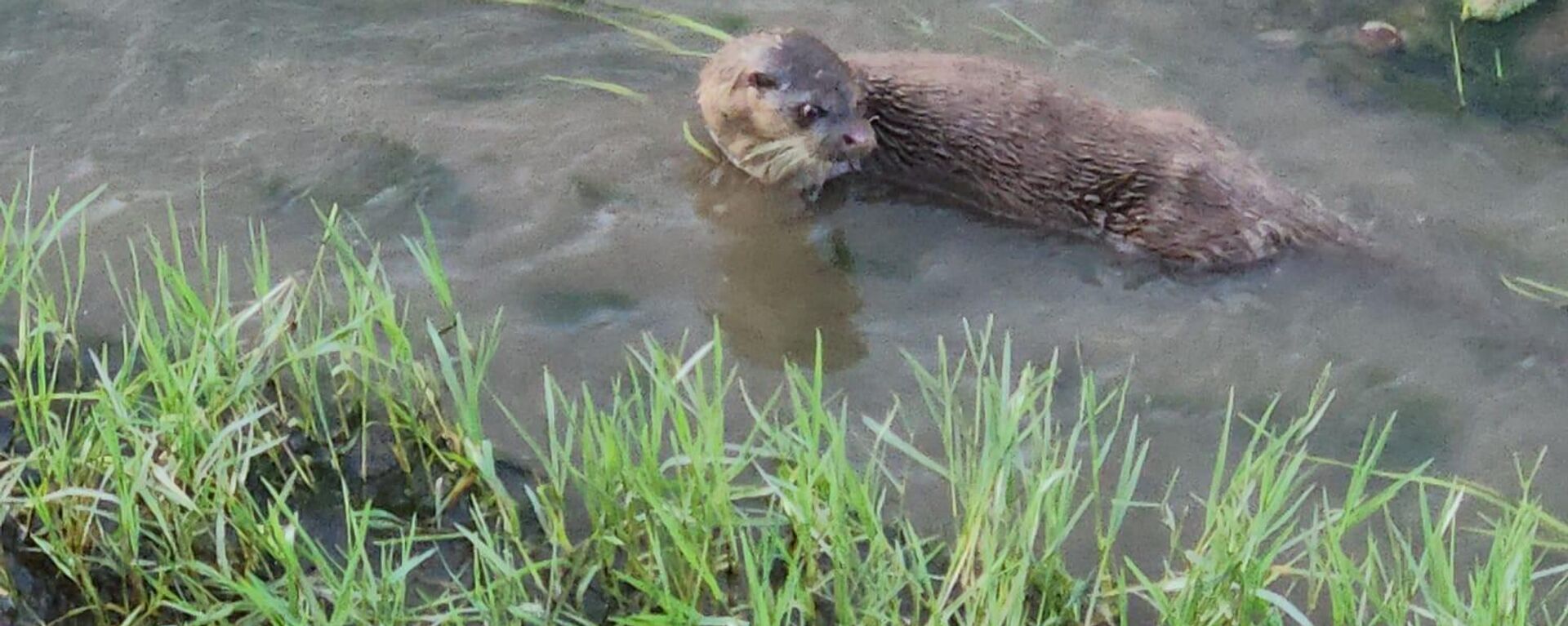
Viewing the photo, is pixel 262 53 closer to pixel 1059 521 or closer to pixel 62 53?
pixel 62 53

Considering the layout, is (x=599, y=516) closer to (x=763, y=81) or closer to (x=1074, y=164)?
(x=763, y=81)

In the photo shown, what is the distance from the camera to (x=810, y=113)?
346 cm

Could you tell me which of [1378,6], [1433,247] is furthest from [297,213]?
[1378,6]

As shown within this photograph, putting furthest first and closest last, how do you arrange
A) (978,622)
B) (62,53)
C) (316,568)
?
(62,53)
(316,568)
(978,622)

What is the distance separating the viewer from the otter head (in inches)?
137

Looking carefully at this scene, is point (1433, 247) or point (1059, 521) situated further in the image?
point (1433, 247)

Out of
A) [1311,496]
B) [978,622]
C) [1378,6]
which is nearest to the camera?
[978,622]

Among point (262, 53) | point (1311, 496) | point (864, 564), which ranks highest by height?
point (262, 53)

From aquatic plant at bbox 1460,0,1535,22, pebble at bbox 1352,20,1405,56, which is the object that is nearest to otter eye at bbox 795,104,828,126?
pebble at bbox 1352,20,1405,56

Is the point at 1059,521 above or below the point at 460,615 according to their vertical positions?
above

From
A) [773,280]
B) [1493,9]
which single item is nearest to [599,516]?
[773,280]

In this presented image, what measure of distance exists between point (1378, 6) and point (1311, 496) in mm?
1800

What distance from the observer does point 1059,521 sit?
2311 millimetres

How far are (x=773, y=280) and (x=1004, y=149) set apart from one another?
0.59 metres
